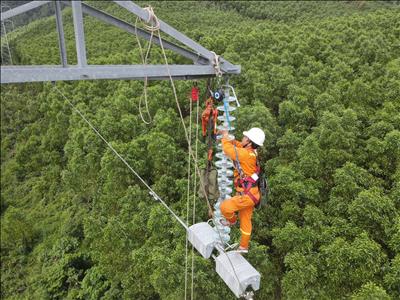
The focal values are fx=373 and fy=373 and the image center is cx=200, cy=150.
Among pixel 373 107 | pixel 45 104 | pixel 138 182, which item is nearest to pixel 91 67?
pixel 138 182

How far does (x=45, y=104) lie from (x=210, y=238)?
17.1 metres

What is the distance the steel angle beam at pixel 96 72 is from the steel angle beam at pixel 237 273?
2.89m

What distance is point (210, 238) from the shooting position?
20.5 feet

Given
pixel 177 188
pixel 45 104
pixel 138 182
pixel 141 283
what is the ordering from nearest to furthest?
pixel 141 283, pixel 177 188, pixel 138 182, pixel 45 104

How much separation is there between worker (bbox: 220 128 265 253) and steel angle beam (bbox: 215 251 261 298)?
29cm

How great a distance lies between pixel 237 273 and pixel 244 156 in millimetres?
1797

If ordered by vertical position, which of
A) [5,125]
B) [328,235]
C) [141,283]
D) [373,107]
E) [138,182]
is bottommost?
[5,125]

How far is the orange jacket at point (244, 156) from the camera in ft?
19.2

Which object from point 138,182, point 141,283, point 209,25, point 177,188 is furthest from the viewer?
point 209,25

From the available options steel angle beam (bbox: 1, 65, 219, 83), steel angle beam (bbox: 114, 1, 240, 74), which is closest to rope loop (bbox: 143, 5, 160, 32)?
steel angle beam (bbox: 114, 1, 240, 74)

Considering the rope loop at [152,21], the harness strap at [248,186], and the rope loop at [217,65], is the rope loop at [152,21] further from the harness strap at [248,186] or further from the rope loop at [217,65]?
the harness strap at [248,186]

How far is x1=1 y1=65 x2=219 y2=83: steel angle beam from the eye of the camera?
4.12 m

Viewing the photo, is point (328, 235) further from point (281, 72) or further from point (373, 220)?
point (281, 72)

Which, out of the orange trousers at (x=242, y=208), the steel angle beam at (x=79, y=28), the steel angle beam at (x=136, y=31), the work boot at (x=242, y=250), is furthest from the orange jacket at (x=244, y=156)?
the steel angle beam at (x=79, y=28)
